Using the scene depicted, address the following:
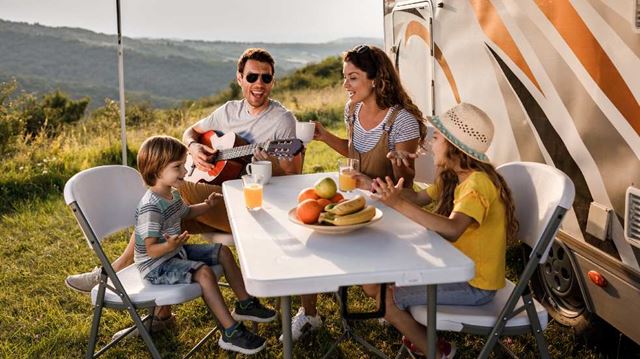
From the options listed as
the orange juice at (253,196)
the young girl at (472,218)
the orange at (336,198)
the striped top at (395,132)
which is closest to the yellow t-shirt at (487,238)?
the young girl at (472,218)

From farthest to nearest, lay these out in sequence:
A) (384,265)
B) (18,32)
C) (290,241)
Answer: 1. (18,32)
2. (290,241)
3. (384,265)

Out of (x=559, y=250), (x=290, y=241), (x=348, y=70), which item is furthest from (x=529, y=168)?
(x=348, y=70)

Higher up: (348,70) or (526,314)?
(348,70)

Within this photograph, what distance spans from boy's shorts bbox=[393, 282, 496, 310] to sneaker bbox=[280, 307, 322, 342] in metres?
1.01

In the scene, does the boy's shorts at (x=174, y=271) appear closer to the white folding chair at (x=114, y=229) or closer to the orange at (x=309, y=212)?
the white folding chair at (x=114, y=229)

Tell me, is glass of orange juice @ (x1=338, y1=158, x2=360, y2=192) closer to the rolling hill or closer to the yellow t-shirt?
the yellow t-shirt

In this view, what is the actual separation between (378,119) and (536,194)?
3.96 feet

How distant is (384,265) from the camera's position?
1902 mm

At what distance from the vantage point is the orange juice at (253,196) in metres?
2.64

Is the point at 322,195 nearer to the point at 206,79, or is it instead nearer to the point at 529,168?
the point at 529,168

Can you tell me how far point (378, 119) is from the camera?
339 cm

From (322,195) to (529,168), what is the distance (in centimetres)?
82

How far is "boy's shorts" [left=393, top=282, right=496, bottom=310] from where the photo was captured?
2.39 m

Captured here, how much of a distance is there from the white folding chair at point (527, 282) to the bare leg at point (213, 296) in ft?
2.67
